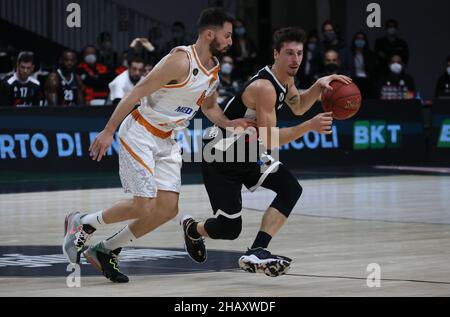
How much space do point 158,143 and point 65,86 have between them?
37.3ft

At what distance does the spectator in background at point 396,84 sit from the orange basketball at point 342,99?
42.4 ft

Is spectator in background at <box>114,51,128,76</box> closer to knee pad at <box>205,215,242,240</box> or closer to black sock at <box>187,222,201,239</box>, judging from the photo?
black sock at <box>187,222,201,239</box>

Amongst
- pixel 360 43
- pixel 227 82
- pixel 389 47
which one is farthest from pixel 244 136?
pixel 389 47

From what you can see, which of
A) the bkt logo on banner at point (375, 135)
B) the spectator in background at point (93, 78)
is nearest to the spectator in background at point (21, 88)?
the spectator in background at point (93, 78)

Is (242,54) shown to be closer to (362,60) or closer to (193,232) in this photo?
(362,60)

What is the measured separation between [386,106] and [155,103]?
502 inches

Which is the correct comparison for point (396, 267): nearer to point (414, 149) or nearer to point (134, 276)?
point (134, 276)

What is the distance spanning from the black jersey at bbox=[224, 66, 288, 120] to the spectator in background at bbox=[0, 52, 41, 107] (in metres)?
9.80

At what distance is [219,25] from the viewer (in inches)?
361

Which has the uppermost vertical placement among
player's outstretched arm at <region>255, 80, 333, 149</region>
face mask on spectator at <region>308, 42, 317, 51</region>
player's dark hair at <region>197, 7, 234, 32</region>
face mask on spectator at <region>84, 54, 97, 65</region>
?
player's dark hair at <region>197, 7, 234, 32</region>

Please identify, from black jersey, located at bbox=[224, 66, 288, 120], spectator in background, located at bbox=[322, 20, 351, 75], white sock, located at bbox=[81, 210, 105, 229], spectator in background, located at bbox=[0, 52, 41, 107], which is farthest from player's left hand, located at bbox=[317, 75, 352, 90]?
spectator in background, located at bbox=[322, 20, 351, 75]

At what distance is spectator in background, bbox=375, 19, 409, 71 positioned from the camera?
80.3 feet

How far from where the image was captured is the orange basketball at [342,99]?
9.59 meters

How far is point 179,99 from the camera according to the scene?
917 centimetres
